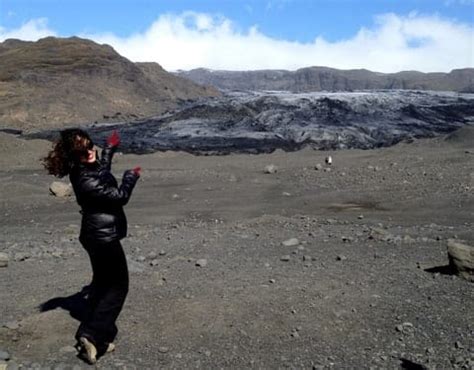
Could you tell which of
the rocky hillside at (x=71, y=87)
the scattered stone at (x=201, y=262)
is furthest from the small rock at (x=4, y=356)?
the rocky hillside at (x=71, y=87)

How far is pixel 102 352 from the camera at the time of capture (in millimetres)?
4457

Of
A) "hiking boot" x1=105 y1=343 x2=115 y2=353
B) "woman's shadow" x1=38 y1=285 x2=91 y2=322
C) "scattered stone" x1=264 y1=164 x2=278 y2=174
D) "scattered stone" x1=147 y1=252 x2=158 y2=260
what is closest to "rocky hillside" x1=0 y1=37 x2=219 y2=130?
"scattered stone" x1=264 y1=164 x2=278 y2=174

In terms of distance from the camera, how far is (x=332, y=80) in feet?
376

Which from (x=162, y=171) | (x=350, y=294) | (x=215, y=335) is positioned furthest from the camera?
(x=162, y=171)

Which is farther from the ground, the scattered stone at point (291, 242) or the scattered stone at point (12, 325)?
the scattered stone at point (12, 325)

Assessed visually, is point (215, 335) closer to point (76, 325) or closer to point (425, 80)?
point (76, 325)

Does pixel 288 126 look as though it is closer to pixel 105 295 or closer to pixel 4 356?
pixel 105 295

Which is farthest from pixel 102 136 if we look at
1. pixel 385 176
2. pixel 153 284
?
pixel 153 284

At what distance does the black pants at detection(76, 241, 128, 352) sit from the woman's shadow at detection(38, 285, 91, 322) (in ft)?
2.08

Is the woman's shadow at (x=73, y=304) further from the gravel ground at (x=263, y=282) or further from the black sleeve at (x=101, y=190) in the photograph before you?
the black sleeve at (x=101, y=190)

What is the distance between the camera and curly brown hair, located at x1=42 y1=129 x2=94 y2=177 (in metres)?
4.16

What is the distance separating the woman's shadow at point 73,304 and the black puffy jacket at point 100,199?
113 centimetres

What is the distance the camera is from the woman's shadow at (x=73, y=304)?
514cm

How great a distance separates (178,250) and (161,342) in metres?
3.24
